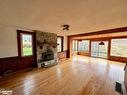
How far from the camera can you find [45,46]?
20.1 ft

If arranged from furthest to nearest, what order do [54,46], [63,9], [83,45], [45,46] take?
[83,45], [54,46], [45,46], [63,9]

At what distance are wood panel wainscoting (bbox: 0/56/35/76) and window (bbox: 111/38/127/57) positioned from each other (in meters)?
7.15

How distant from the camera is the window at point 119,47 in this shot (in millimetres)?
7578

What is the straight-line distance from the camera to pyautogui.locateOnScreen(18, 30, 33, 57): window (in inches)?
185

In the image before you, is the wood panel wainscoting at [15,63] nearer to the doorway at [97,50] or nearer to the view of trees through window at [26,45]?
the view of trees through window at [26,45]

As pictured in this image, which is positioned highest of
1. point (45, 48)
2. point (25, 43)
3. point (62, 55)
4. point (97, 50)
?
point (25, 43)

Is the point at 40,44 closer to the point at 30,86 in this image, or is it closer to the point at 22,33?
the point at 22,33

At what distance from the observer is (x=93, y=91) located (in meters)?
2.75

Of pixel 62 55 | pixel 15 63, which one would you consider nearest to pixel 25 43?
pixel 15 63

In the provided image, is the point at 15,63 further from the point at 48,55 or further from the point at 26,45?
the point at 48,55

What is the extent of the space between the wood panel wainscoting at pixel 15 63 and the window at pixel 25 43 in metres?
0.30

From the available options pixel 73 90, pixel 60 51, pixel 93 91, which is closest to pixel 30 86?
pixel 73 90

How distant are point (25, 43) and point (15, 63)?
1.20 meters

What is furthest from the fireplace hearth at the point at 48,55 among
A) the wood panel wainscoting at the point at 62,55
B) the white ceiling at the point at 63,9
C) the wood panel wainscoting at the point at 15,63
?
the white ceiling at the point at 63,9
